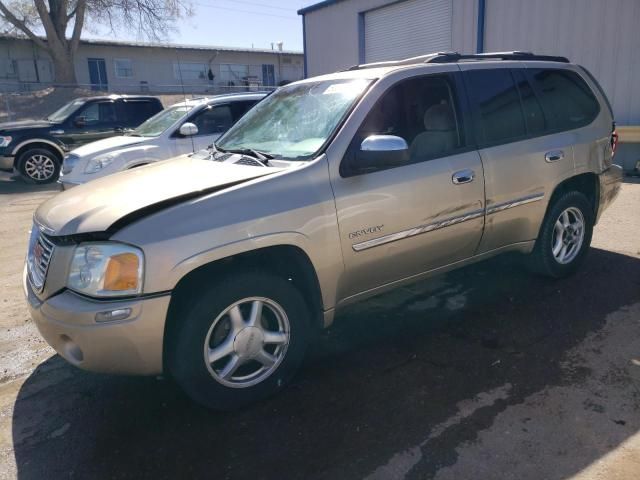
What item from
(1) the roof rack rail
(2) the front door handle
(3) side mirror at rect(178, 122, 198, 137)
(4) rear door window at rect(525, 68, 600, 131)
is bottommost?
(2) the front door handle

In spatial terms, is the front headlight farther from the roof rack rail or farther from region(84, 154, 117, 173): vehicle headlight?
region(84, 154, 117, 173): vehicle headlight

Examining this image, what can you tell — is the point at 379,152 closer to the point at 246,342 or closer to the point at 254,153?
the point at 254,153

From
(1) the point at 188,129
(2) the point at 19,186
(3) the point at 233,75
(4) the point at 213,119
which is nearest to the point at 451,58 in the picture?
(1) the point at 188,129

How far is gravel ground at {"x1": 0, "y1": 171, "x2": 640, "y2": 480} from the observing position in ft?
8.15

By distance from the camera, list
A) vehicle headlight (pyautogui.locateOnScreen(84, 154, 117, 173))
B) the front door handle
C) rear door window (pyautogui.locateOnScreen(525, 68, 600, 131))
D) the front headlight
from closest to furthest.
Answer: the front headlight
the front door handle
rear door window (pyautogui.locateOnScreen(525, 68, 600, 131))
vehicle headlight (pyautogui.locateOnScreen(84, 154, 117, 173))

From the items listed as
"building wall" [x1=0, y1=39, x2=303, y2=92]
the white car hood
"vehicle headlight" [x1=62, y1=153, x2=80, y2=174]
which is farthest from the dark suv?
"building wall" [x1=0, y1=39, x2=303, y2=92]

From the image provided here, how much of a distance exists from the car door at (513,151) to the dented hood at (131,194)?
1.74 meters

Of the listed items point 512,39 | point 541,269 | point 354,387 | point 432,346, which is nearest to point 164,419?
point 354,387

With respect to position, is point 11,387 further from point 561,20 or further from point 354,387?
point 561,20

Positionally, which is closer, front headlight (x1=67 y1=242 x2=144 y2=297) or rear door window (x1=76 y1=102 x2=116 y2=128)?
front headlight (x1=67 y1=242 x2=144 y2=297)

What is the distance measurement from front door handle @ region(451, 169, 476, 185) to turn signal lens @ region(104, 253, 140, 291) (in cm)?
216

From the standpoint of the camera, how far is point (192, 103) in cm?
823

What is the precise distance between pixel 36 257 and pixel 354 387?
6.63 feet

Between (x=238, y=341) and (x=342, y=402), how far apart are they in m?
0.71
